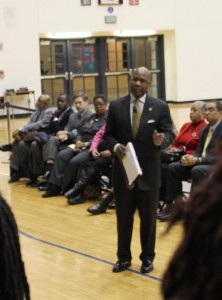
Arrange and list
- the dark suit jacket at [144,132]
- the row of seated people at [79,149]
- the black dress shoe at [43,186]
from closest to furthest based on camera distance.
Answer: the dark suit jacket at [144,132], the row of seated people at [79,149], the black dress shoe at [43,186]

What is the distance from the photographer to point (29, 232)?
7383mm

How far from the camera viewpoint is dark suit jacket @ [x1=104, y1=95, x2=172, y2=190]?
18.4 feet

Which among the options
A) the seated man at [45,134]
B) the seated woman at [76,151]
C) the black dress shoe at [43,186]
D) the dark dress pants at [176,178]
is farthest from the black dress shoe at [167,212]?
the seated man at [45,134]

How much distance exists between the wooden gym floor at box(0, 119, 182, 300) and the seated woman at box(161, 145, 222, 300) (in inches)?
116

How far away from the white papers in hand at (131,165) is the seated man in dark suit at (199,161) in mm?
1796

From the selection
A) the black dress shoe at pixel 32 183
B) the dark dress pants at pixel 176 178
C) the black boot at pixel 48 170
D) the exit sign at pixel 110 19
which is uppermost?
the exit sign at pixel 110 19

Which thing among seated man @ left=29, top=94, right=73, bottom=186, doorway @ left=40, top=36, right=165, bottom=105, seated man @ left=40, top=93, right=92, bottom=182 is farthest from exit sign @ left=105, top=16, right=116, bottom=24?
seated man @ left=40, top=93, right=92, bottom=182

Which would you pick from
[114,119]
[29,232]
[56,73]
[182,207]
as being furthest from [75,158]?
[56,73]

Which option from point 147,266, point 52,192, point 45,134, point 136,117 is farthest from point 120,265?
point 45,134

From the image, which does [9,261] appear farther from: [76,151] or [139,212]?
[76,151]

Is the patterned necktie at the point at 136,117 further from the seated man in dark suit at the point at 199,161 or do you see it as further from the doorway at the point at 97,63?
the doorway at the point at 97,63

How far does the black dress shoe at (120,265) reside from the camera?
19.0ft

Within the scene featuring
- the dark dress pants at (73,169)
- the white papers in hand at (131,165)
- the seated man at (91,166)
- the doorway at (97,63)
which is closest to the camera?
the white papers in hand at (131,165)

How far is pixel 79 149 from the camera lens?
9.34 meters
